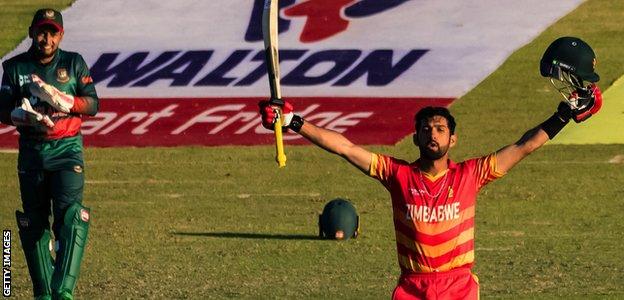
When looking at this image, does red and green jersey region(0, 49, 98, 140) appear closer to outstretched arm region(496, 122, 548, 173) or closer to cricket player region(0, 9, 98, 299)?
cricket player region(0, 9, 98, 299)

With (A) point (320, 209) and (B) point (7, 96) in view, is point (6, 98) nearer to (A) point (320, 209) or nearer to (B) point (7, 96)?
(B) point (7, 96)

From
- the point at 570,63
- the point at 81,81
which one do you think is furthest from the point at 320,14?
the point at 570,63

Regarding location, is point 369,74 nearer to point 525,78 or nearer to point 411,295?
point 525,78

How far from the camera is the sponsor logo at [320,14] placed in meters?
28.9

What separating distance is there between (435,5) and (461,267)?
18.4 meters

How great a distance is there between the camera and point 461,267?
11.6 m

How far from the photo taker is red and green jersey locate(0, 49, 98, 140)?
45.1ft

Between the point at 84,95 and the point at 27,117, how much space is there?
1.93 feet

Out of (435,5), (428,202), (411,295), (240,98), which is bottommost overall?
(411,295)

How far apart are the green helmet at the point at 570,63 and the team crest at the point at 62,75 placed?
4.38m

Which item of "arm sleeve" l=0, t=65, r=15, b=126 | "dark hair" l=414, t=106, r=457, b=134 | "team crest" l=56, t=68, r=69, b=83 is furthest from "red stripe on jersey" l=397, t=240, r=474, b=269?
"arm sleeve" l=0, t=65, r=15, b=126

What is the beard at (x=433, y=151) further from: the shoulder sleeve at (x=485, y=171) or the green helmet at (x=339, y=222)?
the green helmet at (x=339, y=222)

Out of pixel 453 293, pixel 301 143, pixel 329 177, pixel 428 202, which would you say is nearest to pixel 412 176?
pixel 428 202

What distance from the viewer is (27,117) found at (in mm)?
13539
